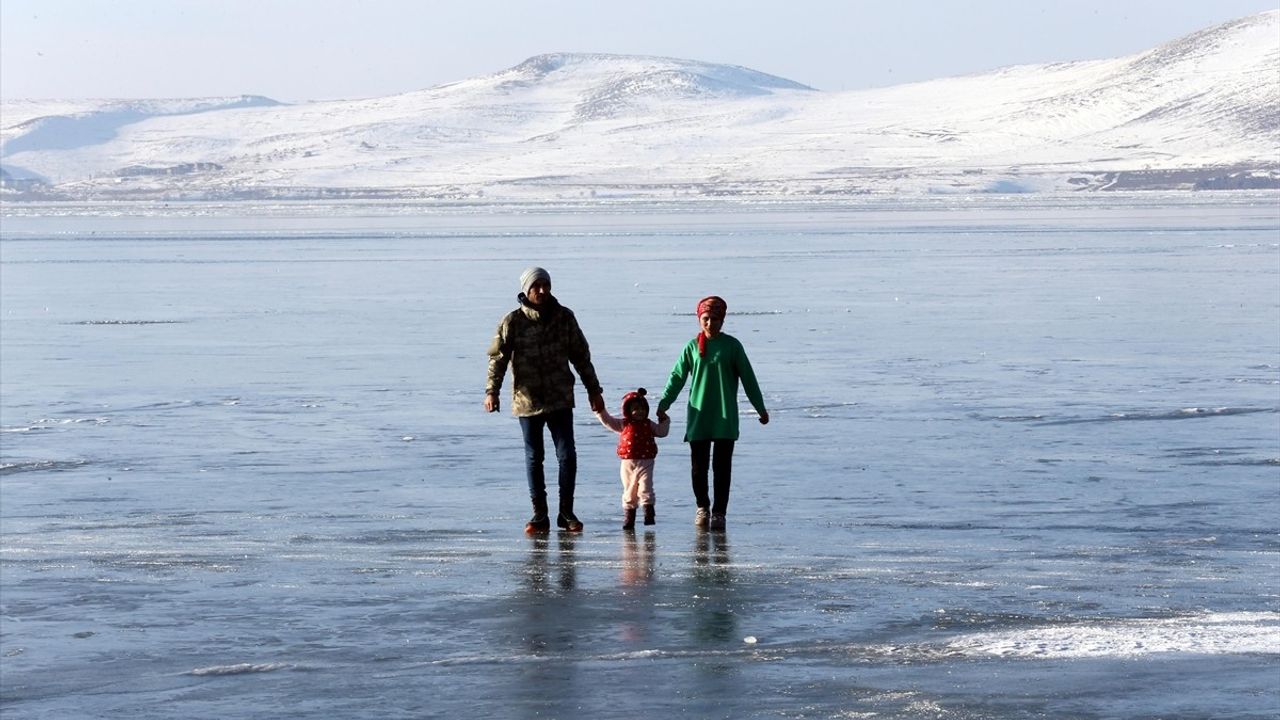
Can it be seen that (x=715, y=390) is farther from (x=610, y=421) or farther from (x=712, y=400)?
(x=610, y=421)

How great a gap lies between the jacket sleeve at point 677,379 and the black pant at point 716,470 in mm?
298

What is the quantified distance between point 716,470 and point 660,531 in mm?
456

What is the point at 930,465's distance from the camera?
44.4ft

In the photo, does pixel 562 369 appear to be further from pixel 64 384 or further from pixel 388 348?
pixel 388 348

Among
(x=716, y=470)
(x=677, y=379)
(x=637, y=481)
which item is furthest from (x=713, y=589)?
(x=677, y=379)

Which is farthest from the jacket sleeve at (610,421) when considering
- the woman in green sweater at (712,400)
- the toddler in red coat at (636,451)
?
the woman in green sweater at (712,400)

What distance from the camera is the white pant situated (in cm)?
1095

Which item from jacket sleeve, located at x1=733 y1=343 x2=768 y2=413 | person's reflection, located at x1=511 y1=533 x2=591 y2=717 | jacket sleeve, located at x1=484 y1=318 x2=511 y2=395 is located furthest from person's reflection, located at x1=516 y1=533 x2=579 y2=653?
jacket sleeve, located at x1=733 y1=343 x2=768 y2=413

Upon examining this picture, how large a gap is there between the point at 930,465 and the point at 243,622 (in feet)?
19.6

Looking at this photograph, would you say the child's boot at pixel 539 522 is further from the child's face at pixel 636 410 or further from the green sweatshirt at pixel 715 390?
the green sweatshirt at pixel 715 390

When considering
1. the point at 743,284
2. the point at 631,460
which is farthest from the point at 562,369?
the point at 743,284

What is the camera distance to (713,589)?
932cm

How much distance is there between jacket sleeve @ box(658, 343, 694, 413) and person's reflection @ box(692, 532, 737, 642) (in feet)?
2.42

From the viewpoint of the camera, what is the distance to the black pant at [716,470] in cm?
1109
